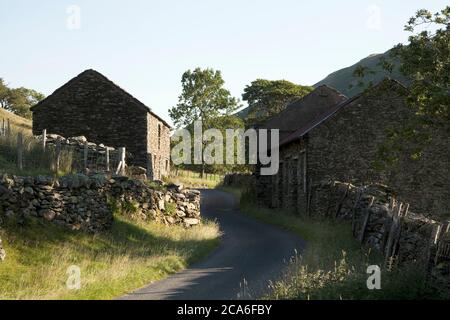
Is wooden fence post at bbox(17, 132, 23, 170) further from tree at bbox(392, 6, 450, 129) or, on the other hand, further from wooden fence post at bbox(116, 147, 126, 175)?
tree at bbox(392, 6, 450, 129)

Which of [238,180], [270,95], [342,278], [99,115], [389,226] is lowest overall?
[238,180]

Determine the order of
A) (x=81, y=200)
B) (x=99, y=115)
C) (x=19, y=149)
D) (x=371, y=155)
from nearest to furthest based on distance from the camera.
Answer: (x=81, y=200)
(x=19, y=149)
(x=371, y=155)
(x=99, y=115)

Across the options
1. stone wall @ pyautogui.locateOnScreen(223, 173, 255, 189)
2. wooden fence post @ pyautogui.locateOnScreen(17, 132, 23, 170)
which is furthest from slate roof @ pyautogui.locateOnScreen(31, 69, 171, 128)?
stone wall @ pyautogui.locateOnScreen(223, 173, 255, 189)

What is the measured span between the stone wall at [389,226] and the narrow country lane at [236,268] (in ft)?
7.71

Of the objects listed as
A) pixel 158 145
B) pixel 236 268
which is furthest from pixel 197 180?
pixel 236 268

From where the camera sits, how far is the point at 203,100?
6575cm

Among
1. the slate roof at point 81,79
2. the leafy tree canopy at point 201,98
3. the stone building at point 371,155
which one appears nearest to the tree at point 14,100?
the leafy tree canopy at point 201,98

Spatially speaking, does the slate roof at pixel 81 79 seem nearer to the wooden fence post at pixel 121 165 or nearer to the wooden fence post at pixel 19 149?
the wooden fence post at pixel 121 165

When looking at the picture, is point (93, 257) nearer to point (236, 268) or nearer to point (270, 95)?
point (236, 268)

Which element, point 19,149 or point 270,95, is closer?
point 19,149

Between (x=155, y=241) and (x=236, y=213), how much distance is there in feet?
58.9

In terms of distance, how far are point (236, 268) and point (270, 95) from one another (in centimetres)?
5284

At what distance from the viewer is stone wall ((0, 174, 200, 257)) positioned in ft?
58.2
